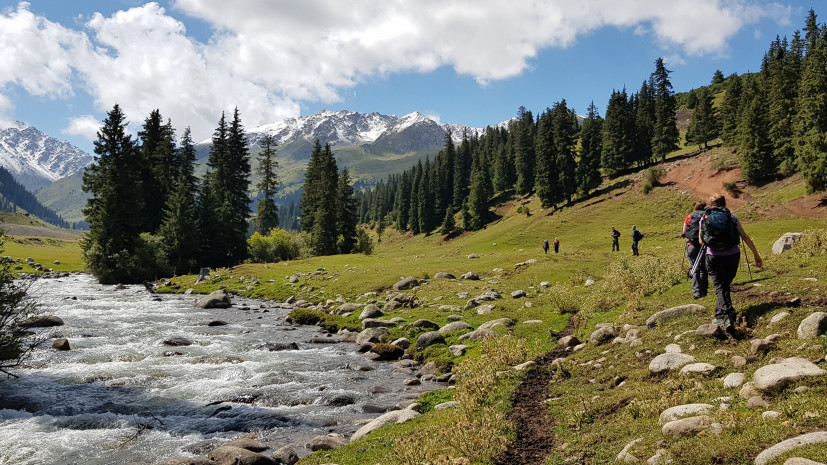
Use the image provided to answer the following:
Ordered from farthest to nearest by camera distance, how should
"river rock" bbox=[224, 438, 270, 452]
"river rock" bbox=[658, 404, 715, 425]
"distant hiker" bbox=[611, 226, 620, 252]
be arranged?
"distant hiker" bbox=[611, 226, 620, 252], "river rock" bbox=[224, 438, 270, 452], "river rock" bbox=[658, 404, 715, 425]

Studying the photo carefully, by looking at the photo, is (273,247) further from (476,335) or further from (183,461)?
(183,461)

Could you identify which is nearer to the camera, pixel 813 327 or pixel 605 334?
pixel 813 327

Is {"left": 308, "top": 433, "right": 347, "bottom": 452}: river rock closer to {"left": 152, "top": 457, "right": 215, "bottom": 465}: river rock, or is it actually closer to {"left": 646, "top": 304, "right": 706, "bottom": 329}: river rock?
{"left": 152, "top": 457, "right": 215, "bottom": 465}: river rock

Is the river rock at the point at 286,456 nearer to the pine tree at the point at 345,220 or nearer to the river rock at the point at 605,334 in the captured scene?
the river rock at the point at 605,334

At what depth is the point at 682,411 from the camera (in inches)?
271

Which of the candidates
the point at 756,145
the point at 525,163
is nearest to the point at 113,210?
the point at 756,145

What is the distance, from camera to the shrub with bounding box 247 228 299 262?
6862 centimetres

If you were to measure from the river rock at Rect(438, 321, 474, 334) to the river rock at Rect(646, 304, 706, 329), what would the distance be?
8.80 metres

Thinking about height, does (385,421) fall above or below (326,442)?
above

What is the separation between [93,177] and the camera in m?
53.3

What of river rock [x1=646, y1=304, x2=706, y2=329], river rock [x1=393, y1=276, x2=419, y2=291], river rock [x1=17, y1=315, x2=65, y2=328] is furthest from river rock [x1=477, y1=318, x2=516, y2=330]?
river rock [x1=17, y1=315, x2=65, y2=328]

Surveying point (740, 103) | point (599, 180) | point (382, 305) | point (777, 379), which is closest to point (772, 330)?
point (777, 379)

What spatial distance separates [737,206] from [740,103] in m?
28.6

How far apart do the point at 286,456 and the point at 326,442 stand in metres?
1.01
